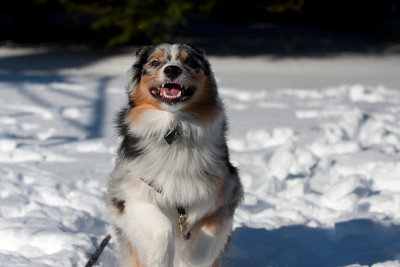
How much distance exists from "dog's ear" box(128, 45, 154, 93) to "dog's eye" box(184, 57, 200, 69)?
242 mm

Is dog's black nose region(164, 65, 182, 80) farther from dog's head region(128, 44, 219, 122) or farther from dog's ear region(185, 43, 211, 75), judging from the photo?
dog's ear region(185, 43, 211, 75)

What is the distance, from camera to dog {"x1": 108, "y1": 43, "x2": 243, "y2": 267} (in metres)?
2.89

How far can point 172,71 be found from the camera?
9.71 ft

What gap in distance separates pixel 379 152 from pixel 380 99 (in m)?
2.69

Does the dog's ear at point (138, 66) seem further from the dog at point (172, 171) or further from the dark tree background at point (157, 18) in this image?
the dark tree background at point (157, 18)

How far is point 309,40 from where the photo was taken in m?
16.8

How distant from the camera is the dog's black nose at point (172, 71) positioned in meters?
2.96

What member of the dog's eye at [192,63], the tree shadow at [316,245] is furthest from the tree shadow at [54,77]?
the dog's eye at [192,63]

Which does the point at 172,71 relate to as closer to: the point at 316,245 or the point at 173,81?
the point at 173,81

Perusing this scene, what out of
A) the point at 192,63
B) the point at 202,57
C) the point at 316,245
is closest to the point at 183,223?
the point at 192,63

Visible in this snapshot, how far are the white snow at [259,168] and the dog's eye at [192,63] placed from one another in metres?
1.37

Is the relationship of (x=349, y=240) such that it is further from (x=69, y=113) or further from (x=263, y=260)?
(x=69, y=113)

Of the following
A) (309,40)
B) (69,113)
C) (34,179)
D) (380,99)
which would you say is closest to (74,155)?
(34,179)

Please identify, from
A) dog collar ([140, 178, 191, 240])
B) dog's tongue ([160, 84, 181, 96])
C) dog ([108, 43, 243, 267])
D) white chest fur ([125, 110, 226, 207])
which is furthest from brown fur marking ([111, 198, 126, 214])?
dog's tongue ([160, 84, 181, 96])
